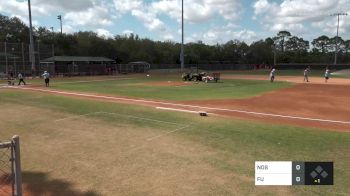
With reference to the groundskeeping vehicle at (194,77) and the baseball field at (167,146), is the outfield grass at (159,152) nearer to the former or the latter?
the baseball field at (167,146)

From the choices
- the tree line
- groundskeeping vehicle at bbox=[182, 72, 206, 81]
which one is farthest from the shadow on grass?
the tree line

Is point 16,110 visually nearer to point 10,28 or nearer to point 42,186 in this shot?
point 42,186

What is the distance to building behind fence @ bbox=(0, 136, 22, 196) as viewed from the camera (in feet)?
→ 17.2

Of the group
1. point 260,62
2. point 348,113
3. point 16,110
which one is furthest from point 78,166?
point 260,62

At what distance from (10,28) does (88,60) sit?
927 inches

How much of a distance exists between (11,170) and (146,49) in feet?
284

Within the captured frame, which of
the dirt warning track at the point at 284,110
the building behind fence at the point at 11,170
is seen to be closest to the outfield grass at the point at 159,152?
the building behind fence at the point at 11,170

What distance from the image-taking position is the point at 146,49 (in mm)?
91812

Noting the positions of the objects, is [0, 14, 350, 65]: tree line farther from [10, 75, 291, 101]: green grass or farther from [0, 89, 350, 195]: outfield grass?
[0, 89, 350, 195]: outfield grass

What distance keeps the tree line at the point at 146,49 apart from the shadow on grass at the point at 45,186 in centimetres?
7180

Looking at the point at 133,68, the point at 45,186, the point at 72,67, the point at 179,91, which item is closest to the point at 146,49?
the point at 133,68

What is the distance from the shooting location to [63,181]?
760cm

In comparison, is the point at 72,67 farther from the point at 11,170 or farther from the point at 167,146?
the point at 11,170
